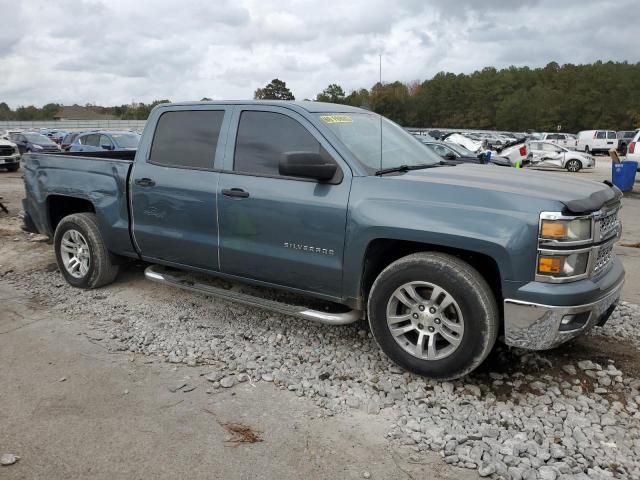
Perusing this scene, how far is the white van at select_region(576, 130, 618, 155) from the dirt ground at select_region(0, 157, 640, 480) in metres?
39.5

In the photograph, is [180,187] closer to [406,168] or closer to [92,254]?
[92,254]

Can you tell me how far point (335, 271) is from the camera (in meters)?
3.84

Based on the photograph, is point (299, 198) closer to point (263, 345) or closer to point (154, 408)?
point (263, 345)

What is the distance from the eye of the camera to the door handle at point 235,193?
4.18 meters

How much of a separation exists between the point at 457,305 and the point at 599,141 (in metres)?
40.9

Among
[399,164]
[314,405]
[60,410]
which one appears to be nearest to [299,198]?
[399,164]

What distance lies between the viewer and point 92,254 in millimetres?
5414

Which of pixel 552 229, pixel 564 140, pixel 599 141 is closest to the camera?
pixel 552 229

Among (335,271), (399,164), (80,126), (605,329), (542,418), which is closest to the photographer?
(542,418)

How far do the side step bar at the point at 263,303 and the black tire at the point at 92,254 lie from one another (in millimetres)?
541

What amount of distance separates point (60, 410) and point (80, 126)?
210ft

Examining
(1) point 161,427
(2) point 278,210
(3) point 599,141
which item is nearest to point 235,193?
(2) point 278,210

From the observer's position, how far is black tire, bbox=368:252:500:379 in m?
3.32

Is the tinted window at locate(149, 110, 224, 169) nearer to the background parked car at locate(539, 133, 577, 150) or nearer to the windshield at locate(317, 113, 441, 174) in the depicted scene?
the windshield at locate(317, 113, 441, 174)
